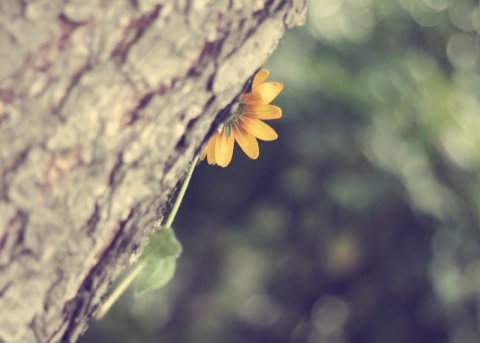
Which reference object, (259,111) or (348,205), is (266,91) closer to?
(259,111)

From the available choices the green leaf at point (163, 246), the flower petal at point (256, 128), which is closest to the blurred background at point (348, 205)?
the flower petal at point (256, 128)

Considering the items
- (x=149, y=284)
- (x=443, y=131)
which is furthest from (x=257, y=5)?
(x=443, y=131)

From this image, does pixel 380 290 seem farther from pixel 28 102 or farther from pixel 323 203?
pixel 28 102

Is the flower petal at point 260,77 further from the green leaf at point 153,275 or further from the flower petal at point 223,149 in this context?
the green leaf at point 153,275

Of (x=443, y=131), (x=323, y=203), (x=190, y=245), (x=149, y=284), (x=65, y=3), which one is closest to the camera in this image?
(x=65, y=3)

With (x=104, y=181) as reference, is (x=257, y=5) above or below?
above

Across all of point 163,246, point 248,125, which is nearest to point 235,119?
point 248,125
